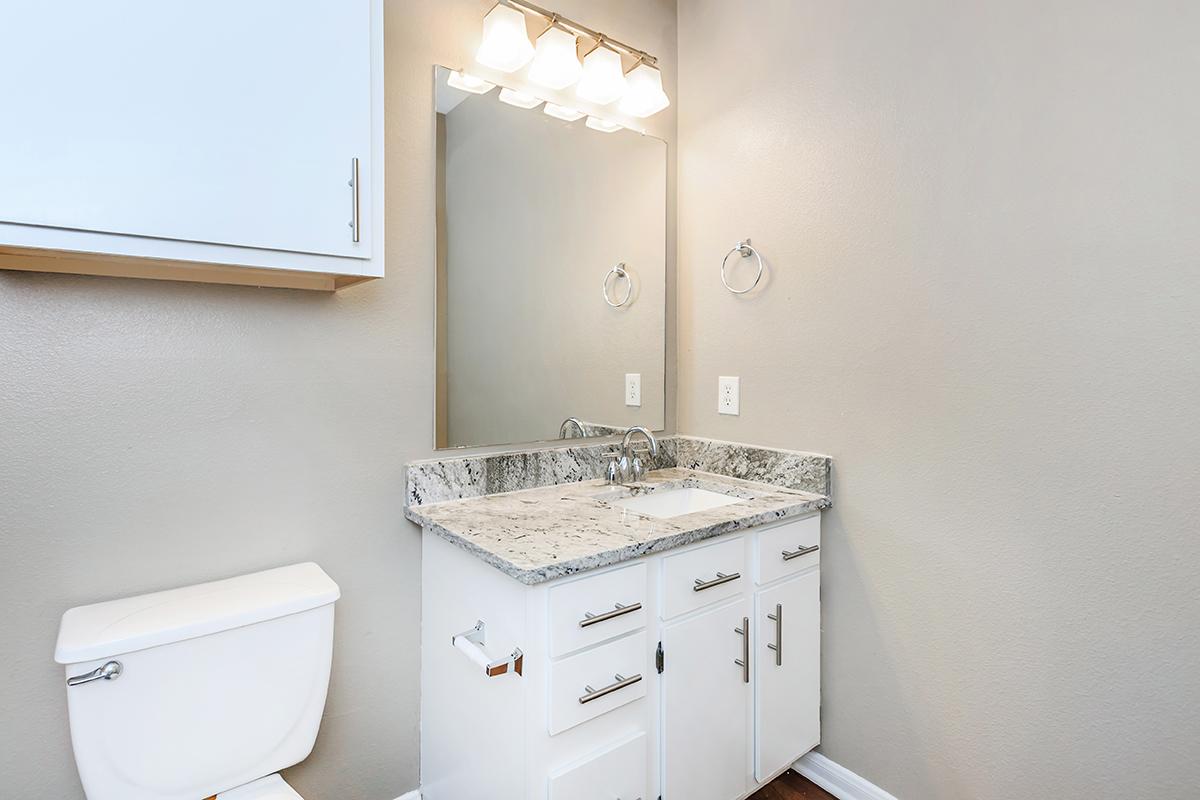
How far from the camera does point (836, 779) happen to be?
168 centimetres

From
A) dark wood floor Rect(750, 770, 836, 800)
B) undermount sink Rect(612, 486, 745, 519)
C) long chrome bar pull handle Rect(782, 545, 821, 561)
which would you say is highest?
undermount sink Rect(612, 486, 745, 519)

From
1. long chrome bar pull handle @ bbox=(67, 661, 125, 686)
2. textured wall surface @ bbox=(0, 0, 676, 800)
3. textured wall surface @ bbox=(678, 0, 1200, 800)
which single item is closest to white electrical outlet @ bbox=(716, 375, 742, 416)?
textured wall surface @ bbox=(678, 0, 1200, 800)

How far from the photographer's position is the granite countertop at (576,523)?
119 centimetres

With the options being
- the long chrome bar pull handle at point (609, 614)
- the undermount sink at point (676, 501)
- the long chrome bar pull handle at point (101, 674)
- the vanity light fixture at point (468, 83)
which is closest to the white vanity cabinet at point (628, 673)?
the long chrome bar pull handle at point (609, 614)

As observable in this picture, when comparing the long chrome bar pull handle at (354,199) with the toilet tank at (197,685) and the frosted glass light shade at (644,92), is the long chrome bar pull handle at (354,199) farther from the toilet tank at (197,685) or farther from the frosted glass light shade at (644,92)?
the frosted glass light shade at (644,92)

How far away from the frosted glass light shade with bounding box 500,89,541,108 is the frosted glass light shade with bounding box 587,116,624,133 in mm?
192

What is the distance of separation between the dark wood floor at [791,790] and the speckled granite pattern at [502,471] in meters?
0.96

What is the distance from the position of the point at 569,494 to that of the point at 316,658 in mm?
736

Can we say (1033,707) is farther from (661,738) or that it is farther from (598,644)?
(598,644)

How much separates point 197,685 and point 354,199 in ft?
3.09

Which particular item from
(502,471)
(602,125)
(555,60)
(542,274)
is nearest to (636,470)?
(502,471)

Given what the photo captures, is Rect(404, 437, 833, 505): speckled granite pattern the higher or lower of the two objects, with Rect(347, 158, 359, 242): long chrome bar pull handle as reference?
lower

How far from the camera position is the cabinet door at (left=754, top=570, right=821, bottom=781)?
1541 mm

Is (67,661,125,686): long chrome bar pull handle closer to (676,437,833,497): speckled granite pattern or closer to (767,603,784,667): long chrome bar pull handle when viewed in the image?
(767,603,784,667): long chrome bar pull handle
